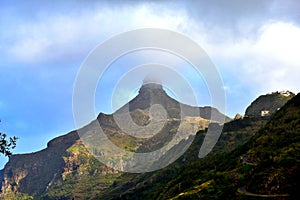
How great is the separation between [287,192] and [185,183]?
80.0 m

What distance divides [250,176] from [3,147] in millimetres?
102189

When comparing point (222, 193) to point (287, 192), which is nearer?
point (287, 192)

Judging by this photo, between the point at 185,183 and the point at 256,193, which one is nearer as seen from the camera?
the point at 256,193

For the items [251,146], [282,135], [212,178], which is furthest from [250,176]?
[251,146]

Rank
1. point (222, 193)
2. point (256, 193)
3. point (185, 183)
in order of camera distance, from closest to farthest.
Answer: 1. point (256, 193)
2. point (222, 193)
3. point (185, 183)

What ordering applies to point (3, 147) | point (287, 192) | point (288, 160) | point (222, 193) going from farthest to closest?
point (222, 193) → point (288, 160) → point (287, 192) → point (3, 147)

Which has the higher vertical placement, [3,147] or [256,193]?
[3,147]

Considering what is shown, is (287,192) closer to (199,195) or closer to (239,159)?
(199,195)

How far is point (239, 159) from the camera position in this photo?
172 metres

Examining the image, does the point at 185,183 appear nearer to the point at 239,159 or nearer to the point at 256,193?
the point at 239,159

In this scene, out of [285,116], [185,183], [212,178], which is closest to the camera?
[212,178]

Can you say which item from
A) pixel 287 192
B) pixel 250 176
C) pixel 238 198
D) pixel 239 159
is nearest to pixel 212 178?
pixel 239 159

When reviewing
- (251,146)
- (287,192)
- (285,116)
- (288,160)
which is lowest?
(287,192)

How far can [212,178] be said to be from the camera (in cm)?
16475
